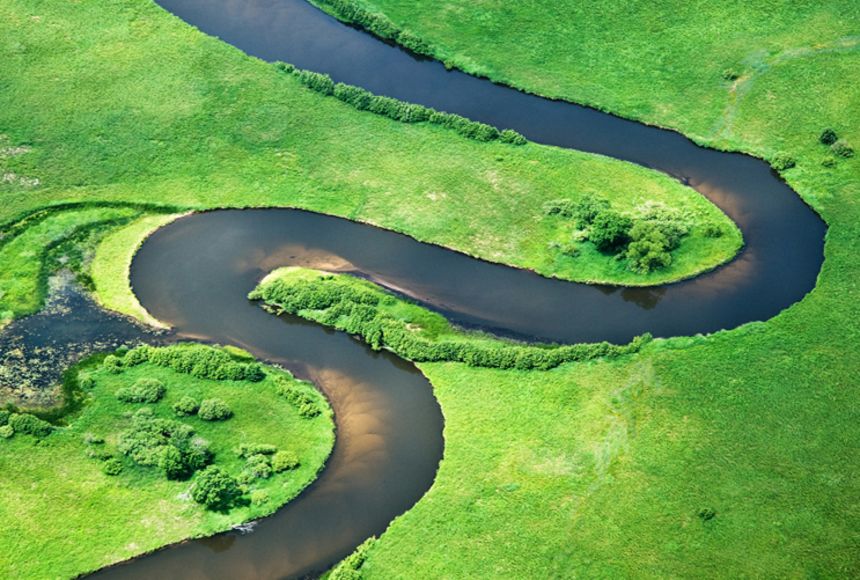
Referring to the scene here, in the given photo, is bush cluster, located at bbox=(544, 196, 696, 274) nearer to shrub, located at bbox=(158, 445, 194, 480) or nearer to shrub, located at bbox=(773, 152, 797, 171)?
shrub, located at bbox=(773, 152, 797, 171)

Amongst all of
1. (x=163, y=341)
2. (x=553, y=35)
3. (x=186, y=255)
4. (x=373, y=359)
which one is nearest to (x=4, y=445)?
(x=163, y=341)

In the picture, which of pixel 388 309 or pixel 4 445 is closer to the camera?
pixel 4 445

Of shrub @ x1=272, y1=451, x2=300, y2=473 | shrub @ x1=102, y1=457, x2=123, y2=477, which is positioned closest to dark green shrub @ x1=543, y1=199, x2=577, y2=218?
shrub @ x1=272, y1=451, x2=300, y2=473

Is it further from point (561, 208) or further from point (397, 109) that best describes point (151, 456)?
point (397, 109)

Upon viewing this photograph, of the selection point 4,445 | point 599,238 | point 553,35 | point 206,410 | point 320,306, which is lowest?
point 4,445

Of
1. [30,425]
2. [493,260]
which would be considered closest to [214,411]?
[30,425]

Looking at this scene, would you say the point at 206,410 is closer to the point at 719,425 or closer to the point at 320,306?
the point at 320,306

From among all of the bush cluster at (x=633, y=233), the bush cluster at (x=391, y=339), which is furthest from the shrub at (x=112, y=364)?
the bush cluster at (x=633, y=233)
